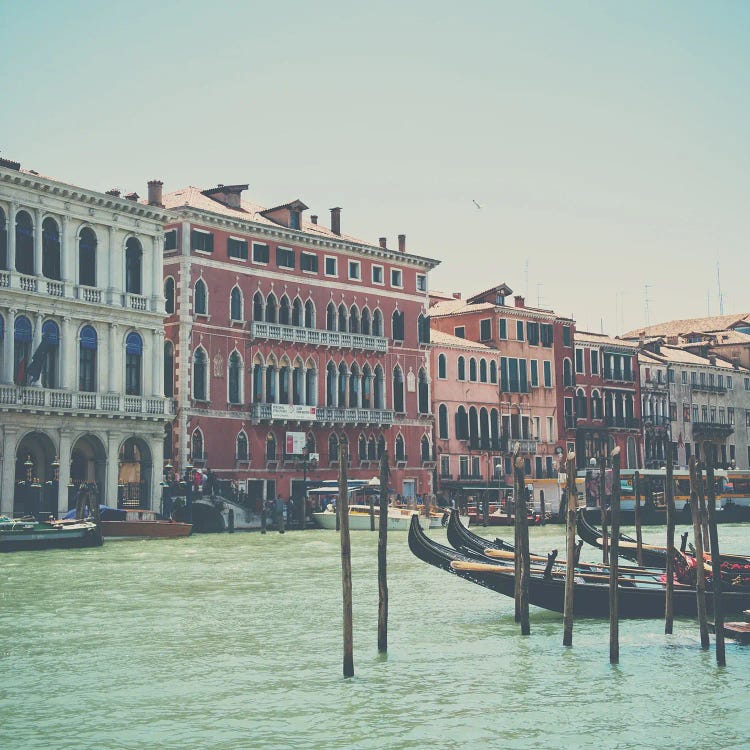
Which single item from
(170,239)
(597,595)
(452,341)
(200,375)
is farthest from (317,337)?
(597,595)

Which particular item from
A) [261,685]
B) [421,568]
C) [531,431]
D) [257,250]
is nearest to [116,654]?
[261,685]

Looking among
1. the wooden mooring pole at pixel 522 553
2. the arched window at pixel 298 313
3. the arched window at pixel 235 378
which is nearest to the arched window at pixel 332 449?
the arched window at pixel 298 313

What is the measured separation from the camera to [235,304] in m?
41.7

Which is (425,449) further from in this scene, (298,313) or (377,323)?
(298,313)

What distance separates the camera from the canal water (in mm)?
11352

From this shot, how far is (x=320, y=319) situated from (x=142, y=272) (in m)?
9.09

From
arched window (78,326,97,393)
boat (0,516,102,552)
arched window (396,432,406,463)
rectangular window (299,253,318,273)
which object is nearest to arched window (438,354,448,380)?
arched window (396,432,406,463)

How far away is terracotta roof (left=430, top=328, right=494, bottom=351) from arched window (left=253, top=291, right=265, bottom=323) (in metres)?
9.57

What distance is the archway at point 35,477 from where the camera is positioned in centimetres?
3344

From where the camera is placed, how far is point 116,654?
49.4ft

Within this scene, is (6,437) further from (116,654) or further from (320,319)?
(116,654)

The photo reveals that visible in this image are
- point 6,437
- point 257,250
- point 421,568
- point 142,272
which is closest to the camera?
point 421,568

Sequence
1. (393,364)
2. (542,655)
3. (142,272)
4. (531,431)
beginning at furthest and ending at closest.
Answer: (531,431) → (393,364) → (142,272) → (542,655)

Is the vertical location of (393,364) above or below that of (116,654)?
above
